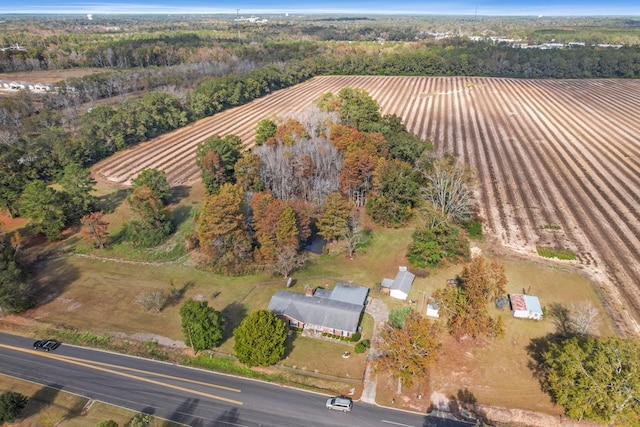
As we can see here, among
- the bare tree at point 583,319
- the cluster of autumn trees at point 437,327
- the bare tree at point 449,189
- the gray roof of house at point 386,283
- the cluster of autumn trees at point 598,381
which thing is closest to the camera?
the cluster of autumn trees at point 598,381

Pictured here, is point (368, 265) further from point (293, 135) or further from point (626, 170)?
point (626, 170)

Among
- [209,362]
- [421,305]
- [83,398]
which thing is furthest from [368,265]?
[83,398]

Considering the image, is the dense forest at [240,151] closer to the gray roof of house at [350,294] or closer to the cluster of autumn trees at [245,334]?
the gray roof of house at [350,294]

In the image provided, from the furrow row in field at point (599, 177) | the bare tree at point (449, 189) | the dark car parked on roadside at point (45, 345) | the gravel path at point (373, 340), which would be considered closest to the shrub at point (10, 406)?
the dark car parked on roadside at point (45, 345)

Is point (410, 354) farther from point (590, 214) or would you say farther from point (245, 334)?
point (590, 214)

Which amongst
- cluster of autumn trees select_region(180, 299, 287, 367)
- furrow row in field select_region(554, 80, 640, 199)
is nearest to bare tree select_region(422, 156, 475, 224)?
cluster of autumn trees select_region(180, 299, 287, 367)

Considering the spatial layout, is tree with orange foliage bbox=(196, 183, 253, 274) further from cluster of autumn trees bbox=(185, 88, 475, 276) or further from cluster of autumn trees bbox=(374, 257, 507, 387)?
cluster of autumn trees bbox=(374, 257, 507, 387)

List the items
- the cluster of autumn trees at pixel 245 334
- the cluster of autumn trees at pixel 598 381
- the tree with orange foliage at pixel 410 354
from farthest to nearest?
the cluster of autumn trees at pixel 245 334
the tree with orange foliage at pixel 410 354
the cluster of autumn trees at pixel 598 381
